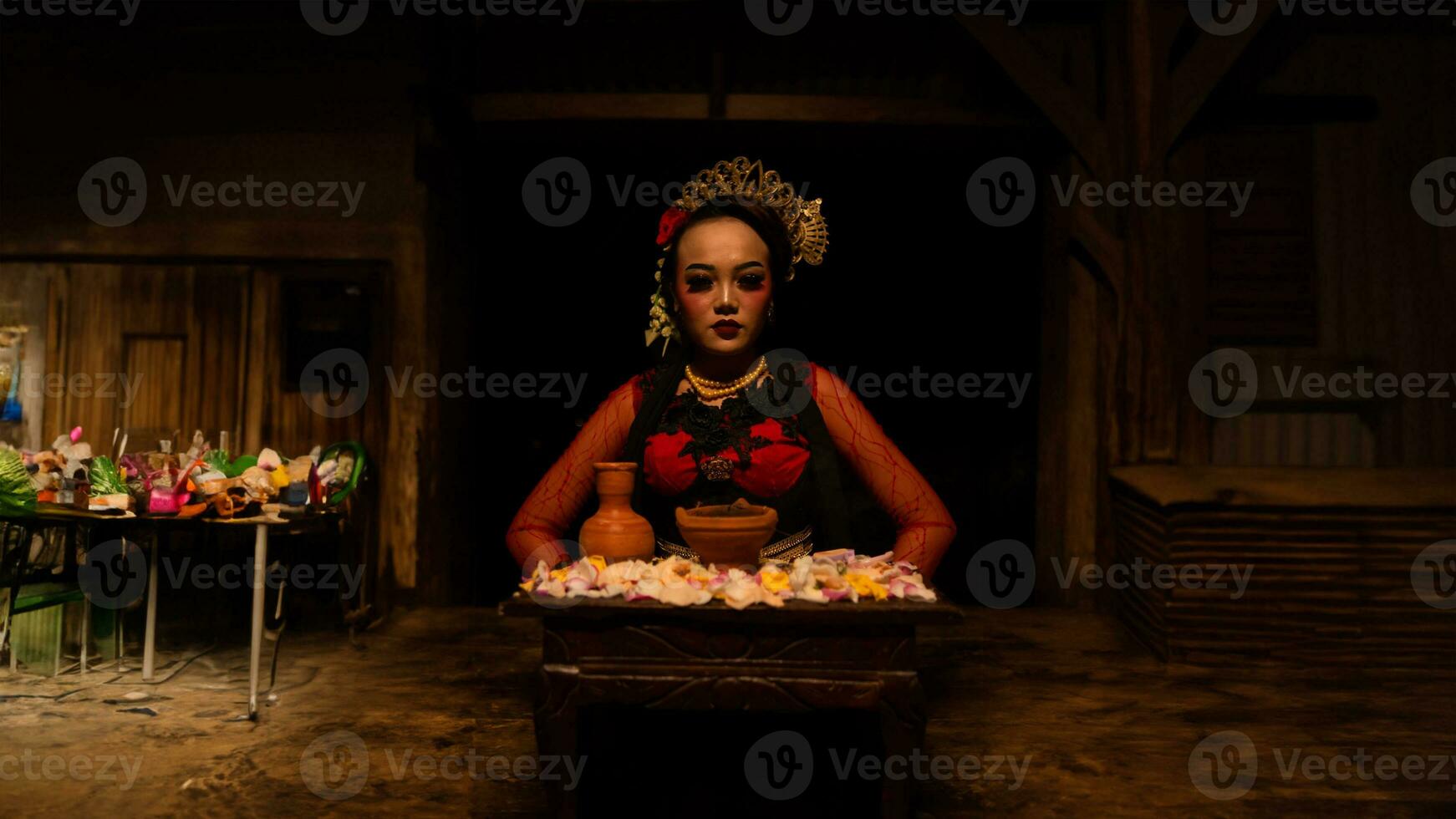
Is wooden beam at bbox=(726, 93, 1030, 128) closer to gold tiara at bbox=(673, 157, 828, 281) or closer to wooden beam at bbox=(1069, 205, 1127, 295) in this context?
wooden beam at bbox=(1069, 205, 1127, 295)

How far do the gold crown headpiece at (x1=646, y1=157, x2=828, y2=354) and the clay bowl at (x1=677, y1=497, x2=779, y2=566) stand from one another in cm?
93

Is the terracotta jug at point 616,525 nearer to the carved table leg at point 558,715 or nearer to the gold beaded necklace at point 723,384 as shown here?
the carved table leg at point 558,715

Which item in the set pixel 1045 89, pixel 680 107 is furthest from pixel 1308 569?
pixel 680 107

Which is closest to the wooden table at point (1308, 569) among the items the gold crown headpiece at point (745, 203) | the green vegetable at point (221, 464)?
the gold crown headpiece at point (745, 203)

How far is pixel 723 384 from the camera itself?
291 centimetres

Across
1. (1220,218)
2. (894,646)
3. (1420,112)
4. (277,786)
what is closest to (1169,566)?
(1220,218)

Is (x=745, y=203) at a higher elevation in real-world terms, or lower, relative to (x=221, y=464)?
higher

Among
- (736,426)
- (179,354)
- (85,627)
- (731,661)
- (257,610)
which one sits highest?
(179,354)

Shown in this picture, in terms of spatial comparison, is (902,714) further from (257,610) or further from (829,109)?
(829,109)

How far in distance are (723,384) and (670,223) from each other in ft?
1.89

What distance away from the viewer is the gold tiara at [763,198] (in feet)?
9.59

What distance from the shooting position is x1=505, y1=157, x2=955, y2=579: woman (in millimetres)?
2770

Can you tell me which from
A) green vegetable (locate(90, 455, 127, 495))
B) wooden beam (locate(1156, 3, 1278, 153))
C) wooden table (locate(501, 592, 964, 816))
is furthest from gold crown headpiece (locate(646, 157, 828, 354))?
wooden beam (locate(1156, 3, 1278, 153))

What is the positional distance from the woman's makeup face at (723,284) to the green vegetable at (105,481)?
2674 mm
